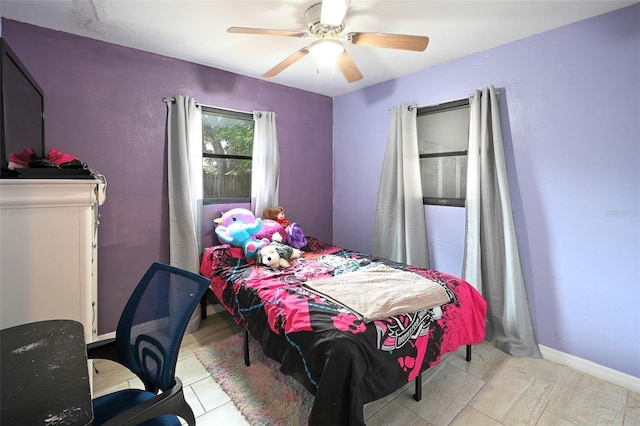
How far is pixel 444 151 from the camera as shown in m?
2.91

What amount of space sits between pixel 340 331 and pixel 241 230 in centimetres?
158

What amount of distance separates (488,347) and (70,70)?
3.88m

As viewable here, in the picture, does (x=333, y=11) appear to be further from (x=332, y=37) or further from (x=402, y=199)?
(x=402, y=199)

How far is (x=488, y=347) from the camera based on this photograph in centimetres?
241

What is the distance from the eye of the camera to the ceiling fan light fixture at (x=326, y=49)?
1852 mm

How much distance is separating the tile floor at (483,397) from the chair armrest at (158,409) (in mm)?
852

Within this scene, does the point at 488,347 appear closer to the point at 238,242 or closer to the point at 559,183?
the point at 559,183

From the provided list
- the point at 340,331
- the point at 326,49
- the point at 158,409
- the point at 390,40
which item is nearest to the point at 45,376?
the point at 158,409

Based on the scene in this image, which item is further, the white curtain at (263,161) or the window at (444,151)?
the white curtain at (263,161)

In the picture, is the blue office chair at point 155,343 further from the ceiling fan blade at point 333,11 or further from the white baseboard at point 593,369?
the white baseboard at point 593,369

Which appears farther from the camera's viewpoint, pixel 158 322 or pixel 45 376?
pixel 158 322

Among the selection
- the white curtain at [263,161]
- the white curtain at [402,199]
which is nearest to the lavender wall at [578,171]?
the white curtain at [402,199]

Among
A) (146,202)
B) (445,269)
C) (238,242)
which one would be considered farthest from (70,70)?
(445,269)

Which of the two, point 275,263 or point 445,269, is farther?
point 445,269
